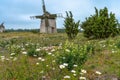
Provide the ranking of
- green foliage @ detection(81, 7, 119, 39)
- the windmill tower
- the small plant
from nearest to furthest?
the small plant
green foliage @ detection(81, 7, 119, 39)
the windmill tower

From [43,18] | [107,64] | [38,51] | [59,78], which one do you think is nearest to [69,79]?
[59,78]

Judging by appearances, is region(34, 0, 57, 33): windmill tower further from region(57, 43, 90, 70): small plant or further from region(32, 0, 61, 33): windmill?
region(57, 43, 90, 70): small plant

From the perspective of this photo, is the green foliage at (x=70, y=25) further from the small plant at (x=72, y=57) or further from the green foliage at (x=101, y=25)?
the small plant at (x=72, y=57)

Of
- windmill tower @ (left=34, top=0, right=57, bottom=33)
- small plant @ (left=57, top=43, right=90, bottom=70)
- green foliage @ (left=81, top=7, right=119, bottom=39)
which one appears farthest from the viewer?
windmill tower @ (left=34, top=0, right=57, bottom=33)

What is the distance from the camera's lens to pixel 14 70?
581 inches

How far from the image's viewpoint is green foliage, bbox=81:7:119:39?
44.0 meters

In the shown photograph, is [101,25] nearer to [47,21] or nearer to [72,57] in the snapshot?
[72,57]

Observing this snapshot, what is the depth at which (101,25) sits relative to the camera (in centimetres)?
4403

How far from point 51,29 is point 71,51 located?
68.4 meters

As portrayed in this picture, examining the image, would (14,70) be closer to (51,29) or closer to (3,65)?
(3,65)

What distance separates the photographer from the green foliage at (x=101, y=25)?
144 feet

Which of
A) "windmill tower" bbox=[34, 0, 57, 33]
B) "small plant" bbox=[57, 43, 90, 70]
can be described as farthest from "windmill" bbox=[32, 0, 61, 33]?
"small plant" bbox=[57, 43, 90, 70]

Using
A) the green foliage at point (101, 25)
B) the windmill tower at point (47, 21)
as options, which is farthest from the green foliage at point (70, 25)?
the windmill tower at point (47, 21)

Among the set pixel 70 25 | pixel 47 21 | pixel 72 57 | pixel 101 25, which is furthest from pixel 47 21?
pixel 72 57
